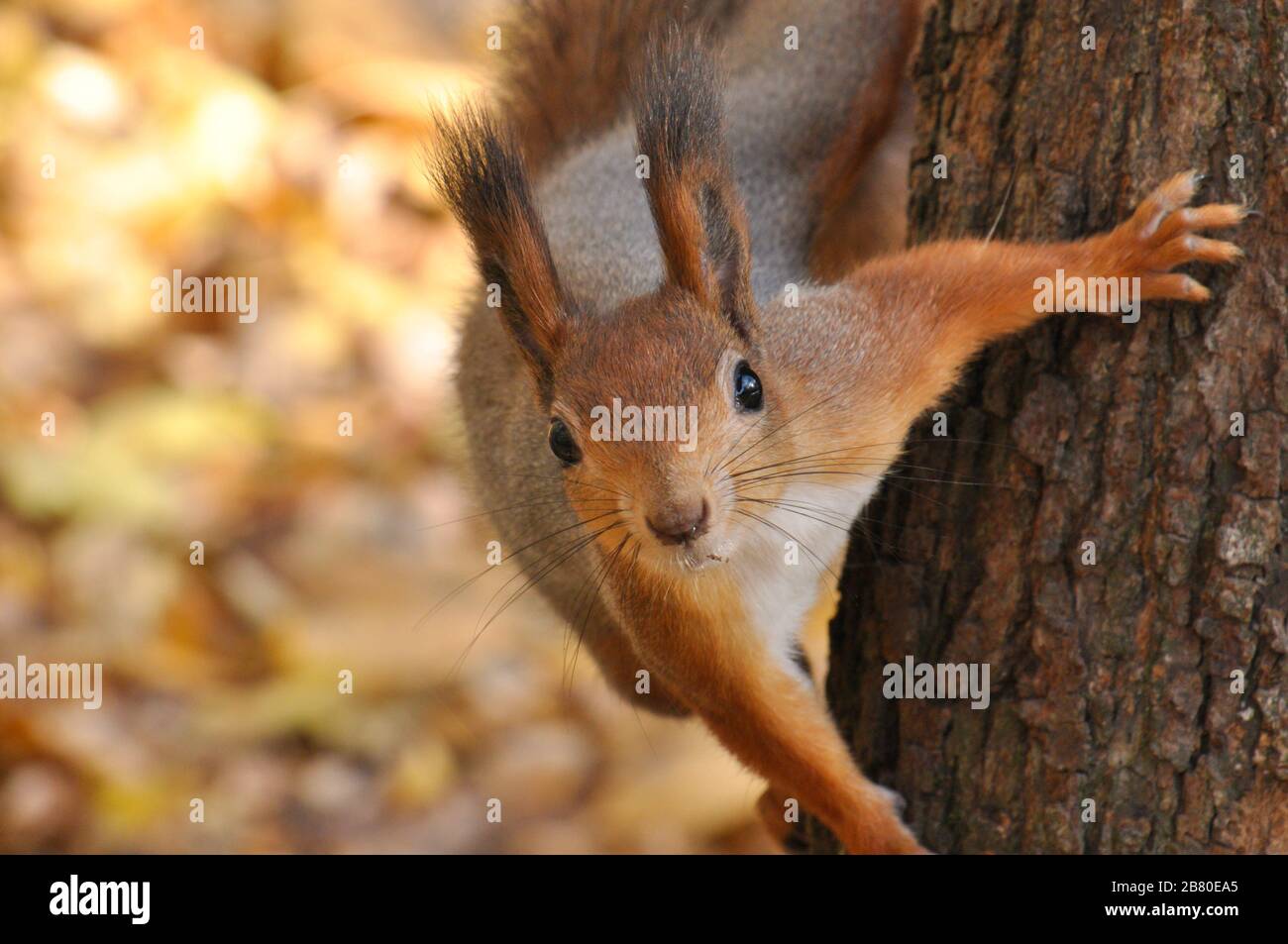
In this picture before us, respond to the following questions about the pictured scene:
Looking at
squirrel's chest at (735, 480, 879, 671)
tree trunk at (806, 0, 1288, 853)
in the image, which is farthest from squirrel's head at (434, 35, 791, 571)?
Answer: tree trunk at (806, 0, 1288, 853)

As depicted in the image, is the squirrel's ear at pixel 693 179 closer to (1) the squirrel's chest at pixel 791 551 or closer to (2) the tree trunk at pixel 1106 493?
(1) the squirrel's chest at pixel 791 551

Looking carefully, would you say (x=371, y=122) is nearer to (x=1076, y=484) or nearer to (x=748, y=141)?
(x=748, y=141)

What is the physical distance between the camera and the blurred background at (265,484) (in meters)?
3.48

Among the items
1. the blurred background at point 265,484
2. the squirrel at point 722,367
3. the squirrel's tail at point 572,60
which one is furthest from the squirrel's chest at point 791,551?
the squirrel's tail at point 572,60

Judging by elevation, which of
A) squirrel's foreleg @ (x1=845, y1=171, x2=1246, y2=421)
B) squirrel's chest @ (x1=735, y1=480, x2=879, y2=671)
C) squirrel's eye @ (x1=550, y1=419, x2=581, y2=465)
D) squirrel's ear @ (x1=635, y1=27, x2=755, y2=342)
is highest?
squirrel's ear @ (x1=635, y1=27, x2=755, y2=342)

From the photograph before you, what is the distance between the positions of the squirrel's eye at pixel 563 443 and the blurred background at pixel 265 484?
983mm

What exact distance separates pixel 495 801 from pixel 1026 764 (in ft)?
6.19

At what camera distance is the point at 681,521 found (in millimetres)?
1736

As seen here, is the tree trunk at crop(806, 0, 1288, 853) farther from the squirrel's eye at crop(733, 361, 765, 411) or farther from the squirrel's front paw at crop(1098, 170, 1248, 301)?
the squirrel's eye at crop(733, 361, 765, 411)

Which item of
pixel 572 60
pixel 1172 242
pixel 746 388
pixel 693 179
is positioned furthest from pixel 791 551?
pixel 572 60

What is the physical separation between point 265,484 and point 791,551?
8.14 ft

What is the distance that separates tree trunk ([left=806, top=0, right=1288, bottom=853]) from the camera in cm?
176

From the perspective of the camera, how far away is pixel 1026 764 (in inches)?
76.0
